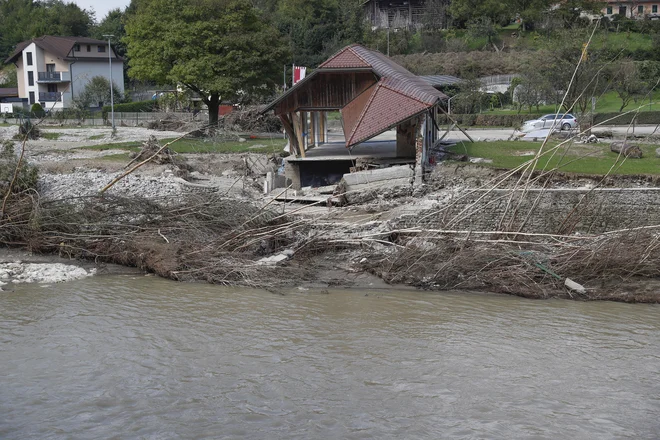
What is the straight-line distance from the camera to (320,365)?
11383mm

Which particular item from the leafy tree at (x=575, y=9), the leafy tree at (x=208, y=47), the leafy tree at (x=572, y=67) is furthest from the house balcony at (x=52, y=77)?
the leafy tree at (x=575, y=9)

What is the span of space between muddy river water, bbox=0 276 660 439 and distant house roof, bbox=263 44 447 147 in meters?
7.78

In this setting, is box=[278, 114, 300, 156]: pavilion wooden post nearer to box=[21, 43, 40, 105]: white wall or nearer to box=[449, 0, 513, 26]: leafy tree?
box=[21, 43, 40, 105]: white wall

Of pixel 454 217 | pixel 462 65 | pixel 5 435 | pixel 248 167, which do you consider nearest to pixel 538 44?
pixel 462 65

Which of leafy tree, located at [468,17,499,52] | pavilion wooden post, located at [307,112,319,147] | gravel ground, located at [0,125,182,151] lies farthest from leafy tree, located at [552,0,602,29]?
pavilion wooden post, located at [307,112,319,147]

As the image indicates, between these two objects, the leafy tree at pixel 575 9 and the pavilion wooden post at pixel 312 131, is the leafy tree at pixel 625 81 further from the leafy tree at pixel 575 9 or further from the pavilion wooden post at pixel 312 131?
the leafy tree at pixel 575 9

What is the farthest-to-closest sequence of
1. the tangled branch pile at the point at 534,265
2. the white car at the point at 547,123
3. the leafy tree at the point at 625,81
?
the leafy tree at the point at 625,81 → the white car at the point at 547,123 → the tangled branch pile at the point at 534,265

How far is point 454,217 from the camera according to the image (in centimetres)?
1706

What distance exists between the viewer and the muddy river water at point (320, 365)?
9602 millimetres

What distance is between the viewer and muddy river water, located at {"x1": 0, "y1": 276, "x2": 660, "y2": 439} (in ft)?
31.5

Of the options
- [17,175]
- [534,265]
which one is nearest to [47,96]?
[17,175]

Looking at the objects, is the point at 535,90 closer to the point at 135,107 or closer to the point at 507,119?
the point at 507,119

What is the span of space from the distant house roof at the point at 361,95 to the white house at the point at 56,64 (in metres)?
45.1

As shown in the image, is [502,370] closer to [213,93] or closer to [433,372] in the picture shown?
Answer: [433,372]
